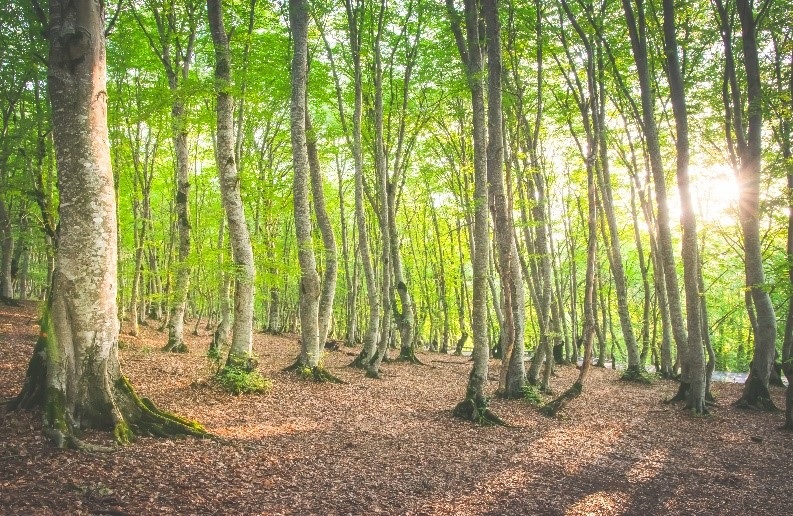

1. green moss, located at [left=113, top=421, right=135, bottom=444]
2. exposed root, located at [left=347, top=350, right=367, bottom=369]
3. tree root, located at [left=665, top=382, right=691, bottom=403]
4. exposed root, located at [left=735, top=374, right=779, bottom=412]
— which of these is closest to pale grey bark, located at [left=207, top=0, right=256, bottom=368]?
green moss, located at [left=113, top=421, right=135, bottom=444]

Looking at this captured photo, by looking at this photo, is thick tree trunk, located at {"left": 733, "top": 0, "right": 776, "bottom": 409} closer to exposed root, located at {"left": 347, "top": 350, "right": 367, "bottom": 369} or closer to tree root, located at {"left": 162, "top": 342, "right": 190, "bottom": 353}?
exposed root, located at {"left": 347, "top": 350, "right": 367, "bottom": 369}

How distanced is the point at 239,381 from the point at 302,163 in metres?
5.10

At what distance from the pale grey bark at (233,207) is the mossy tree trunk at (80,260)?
4.16m

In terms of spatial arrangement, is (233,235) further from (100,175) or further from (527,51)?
(527,51)

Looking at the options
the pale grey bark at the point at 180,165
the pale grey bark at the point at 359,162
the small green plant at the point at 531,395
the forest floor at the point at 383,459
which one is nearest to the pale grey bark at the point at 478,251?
the forest floor at the point at 383,459

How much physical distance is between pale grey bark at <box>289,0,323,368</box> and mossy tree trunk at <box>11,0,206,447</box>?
5.58 metres

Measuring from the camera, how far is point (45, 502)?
12.3ft

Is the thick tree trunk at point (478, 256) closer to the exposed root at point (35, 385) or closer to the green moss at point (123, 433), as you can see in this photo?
the green moss at point (123, 433)

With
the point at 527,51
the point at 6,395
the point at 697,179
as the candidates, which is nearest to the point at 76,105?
the point at 6,395

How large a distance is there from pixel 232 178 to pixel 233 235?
119 cm

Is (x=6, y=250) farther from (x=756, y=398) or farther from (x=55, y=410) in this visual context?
(x=756, y=398)

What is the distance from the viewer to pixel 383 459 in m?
6.41

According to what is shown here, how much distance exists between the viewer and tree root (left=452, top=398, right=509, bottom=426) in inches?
343

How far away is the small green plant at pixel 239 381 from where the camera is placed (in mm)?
9242
